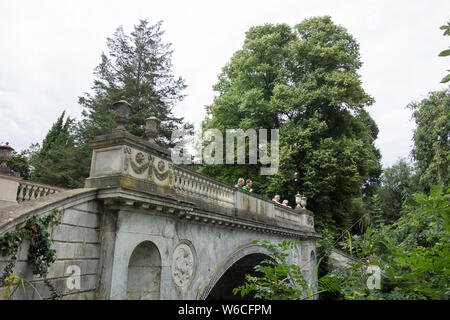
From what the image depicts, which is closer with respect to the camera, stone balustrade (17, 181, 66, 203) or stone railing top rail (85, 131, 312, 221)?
stone railing top rail (85, 131, 312, 221)

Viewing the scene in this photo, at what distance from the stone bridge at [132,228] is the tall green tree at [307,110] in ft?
31.0

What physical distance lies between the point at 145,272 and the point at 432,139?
1352 cm

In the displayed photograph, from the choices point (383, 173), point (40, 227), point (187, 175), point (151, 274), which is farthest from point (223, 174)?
point (383, 173)

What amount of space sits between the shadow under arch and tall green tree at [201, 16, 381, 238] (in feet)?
17.1

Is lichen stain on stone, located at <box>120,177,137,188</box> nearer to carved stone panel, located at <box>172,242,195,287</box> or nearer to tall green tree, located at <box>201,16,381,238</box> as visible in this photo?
carved stone panel, located at <box>172,242,195,287</box>

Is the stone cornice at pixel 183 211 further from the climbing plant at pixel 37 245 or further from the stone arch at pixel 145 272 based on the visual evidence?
the climbing plant at pixel 37 245

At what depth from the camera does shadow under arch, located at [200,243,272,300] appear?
8959mm

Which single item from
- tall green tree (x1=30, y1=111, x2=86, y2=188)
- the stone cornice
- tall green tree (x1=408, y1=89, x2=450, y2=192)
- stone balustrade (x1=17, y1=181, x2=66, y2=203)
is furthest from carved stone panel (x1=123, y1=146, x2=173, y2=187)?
tall green tree (x1=30, y1=111, x2=86, y2=188)

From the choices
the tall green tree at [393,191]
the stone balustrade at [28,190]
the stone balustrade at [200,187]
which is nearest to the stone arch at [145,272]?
the stone balustrade at [200,187]

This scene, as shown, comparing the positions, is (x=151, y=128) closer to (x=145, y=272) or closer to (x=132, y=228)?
(x=132, y=228)

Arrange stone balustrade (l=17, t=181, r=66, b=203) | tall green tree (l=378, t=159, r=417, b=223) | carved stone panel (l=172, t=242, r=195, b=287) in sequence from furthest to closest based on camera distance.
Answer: tall green tree (l=378, t=159, r=417, b=223) < stone balustrade (l=17, t=181, r=66, b=203) < carved stone panel (l=172, t=242, r=195, b=287)
